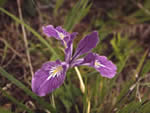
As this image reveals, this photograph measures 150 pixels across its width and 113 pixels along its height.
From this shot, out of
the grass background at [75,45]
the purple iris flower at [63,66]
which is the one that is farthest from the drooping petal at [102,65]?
the grass background at [75,45]

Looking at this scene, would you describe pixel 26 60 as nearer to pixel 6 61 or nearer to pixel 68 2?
pixel 6 61

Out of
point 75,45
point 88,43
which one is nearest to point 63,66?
point 88,43

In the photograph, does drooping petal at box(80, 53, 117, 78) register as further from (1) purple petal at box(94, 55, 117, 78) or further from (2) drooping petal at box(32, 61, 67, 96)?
(2) drooping petal at box(32, 61, 67, 96)

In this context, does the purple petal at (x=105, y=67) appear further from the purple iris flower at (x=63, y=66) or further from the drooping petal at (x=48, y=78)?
the drooping petal at (x=48, y=78)

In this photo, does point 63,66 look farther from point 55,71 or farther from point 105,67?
point 105,67

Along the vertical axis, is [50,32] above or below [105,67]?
above

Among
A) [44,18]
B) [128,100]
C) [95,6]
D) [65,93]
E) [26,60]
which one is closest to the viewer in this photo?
[128,100]

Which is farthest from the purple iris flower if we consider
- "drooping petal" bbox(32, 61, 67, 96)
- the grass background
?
the grass background

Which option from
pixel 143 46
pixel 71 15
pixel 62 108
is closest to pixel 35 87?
pixel 62 108
